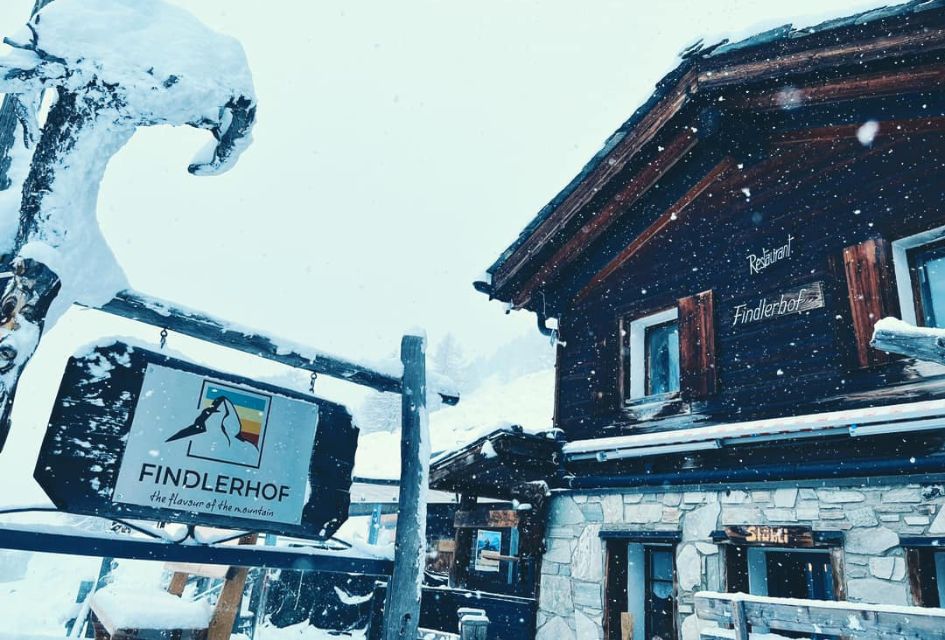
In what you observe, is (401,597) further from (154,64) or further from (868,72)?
(868,72)

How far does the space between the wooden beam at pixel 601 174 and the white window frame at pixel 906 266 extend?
2932mm

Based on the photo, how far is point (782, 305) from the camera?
6.59 m

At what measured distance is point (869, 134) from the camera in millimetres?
6418

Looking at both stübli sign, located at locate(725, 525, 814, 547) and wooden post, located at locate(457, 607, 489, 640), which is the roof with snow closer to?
stübli sign, located at locate(725, 525, 814, 547)

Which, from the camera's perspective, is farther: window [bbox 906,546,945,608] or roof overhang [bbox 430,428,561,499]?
roof overhang [bbox 430,428,561,499]

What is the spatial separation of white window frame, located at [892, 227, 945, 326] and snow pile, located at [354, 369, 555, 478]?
30122 millimetres

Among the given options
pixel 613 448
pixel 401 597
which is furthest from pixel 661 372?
pixel 401 597

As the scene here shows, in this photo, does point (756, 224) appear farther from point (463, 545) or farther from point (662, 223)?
point (463, 545)

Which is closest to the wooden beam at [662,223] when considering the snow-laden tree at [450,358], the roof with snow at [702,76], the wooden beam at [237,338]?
the roof with snow at [702,76]

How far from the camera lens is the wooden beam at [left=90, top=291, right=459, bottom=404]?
9.14ft

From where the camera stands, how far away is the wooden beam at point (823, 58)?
550 centimetres

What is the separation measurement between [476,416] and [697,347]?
5577 centimetres

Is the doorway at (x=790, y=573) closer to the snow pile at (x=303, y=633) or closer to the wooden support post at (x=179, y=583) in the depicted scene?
the wooden support post at (x=179, y=583)

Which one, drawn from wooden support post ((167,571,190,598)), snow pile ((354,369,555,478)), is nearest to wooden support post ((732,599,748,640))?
wooden support post ((167,571,190,598))
